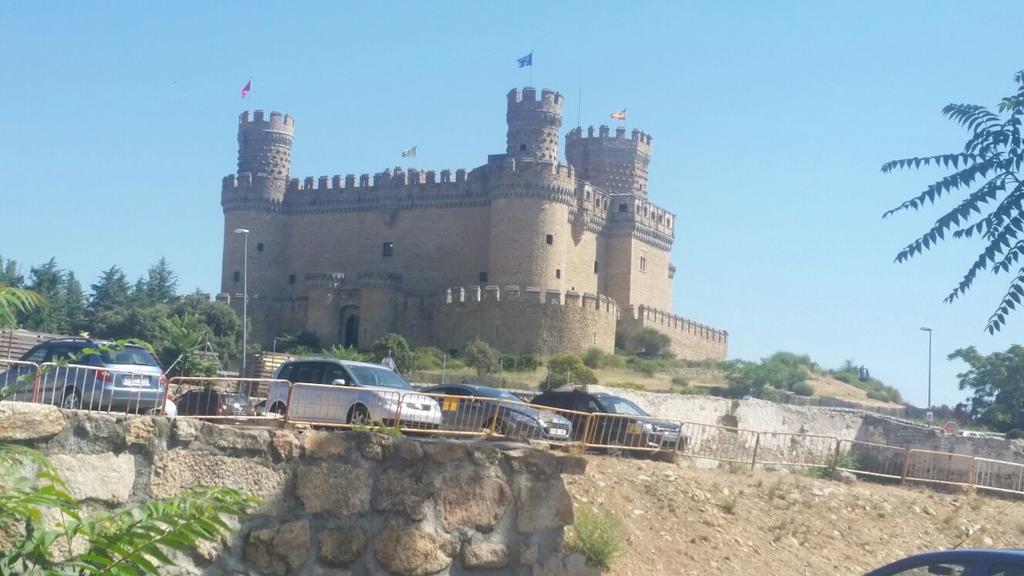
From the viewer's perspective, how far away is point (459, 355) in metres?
56.5

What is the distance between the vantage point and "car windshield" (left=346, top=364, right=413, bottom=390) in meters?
16.2

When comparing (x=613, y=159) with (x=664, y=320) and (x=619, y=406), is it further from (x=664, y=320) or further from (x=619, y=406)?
(x=619, y=406)

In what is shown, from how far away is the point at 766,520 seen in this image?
1223cm

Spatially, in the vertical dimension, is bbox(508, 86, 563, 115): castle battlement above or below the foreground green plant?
above

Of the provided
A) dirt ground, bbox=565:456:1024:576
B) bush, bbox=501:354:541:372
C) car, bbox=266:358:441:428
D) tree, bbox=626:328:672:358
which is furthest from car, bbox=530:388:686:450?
tree, bbox=626:328:672:358

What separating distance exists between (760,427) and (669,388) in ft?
79.7

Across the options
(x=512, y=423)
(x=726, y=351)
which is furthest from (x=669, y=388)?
(x=512, y=423)

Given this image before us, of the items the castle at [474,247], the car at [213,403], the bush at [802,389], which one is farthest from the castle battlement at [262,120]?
the car at [213,403]

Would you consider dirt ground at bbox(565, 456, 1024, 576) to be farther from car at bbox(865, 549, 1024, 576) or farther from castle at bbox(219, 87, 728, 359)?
castle at bbox(219, 87, 728, 359)

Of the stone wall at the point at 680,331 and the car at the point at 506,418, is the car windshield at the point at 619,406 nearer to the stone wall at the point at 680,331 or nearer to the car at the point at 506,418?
the car at the point at 506,418

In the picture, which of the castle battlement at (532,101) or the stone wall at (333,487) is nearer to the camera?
the stone wall at (333,487)

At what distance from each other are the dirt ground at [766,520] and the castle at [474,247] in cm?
4145

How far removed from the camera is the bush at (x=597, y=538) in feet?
29.2

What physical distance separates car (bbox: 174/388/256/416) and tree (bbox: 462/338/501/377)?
37310 millimetres
